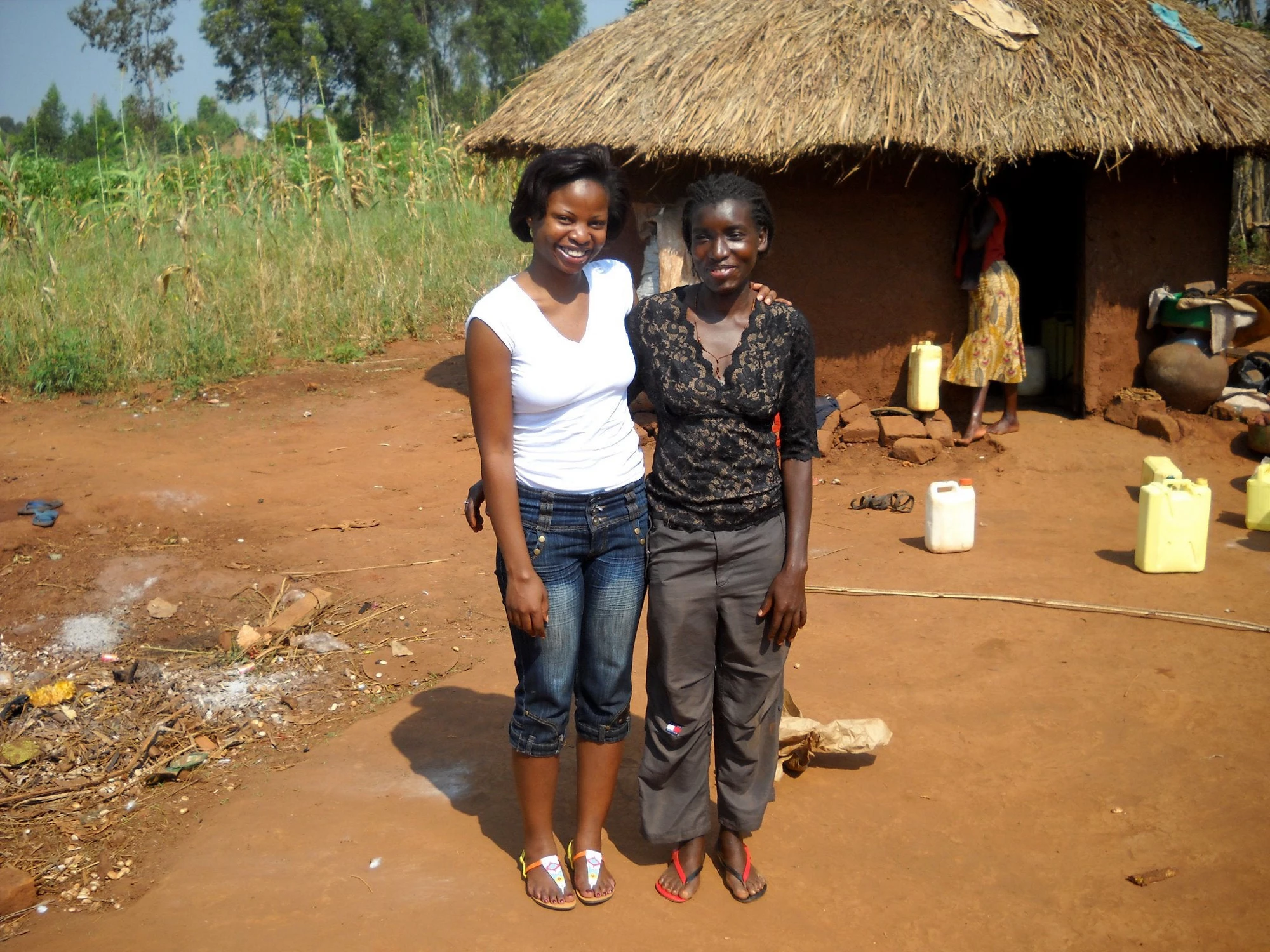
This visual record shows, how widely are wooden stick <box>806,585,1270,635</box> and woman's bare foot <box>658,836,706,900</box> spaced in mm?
2213

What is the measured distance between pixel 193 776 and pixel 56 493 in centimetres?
321

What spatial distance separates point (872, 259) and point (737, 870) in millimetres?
5214

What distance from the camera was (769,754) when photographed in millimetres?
2664

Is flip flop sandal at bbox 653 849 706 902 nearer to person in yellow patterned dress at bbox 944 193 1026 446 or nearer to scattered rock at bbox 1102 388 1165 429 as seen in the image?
person in yellow patterned dress at bbox 944 193 1026 446

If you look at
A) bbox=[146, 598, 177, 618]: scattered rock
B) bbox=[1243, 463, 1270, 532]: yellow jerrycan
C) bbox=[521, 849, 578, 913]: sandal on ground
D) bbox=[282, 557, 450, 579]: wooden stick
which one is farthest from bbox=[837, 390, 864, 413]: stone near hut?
bbox=[521, 849, 578, 913]: sandal on ground

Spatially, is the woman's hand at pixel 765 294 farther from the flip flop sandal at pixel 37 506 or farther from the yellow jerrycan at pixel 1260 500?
the flip flop sandal at pixel 37 506

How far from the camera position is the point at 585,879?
264 cm

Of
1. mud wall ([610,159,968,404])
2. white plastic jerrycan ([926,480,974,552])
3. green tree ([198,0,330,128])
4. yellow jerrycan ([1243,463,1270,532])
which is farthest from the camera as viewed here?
green tree ([198,0,330,128])

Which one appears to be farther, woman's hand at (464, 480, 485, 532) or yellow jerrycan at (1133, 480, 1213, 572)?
yellow jerrycan at (1133, 480, 1213, 572)

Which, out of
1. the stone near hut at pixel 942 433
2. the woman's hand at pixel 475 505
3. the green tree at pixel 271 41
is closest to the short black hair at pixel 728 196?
the woman's hand at pixel 475 505

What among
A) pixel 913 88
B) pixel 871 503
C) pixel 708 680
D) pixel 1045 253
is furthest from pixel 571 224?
pixel 1045 253

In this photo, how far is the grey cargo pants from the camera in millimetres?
2469

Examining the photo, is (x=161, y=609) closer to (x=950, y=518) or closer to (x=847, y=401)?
(x=950, y=518)

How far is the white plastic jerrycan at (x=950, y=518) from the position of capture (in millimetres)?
5199
